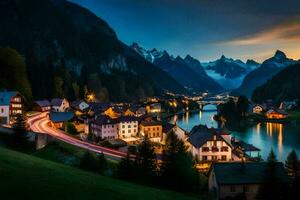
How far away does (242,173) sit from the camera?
42031 mm

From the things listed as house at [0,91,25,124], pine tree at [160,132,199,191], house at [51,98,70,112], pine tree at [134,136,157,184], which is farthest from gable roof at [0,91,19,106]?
pine tree at [160,132,199,191]

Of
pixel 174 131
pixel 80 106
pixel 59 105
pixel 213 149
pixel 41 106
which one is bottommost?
pixel 213 149

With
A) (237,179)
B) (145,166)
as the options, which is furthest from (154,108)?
(145,166)

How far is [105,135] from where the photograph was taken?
8800 cm

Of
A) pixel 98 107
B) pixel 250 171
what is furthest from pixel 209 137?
pixel 98 107

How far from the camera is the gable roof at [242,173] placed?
135ft

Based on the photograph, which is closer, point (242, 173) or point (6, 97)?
point (242, 173)

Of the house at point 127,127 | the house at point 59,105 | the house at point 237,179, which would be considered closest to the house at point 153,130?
the house at point 127,127

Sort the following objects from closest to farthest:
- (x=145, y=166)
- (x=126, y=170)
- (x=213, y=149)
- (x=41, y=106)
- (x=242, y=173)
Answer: (x=126, y=170), (x=145, y=166), (x=242, y=173), (x=213, y=149), (x=41, y=106)

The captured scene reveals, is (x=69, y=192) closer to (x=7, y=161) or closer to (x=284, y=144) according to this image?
(x=7, y=161)

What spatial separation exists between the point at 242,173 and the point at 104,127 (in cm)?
4998

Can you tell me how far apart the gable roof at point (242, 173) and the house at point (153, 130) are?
49769 mm

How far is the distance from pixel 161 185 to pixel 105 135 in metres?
51.0

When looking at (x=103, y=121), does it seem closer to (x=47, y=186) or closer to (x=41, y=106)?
(x=41, y=106)
